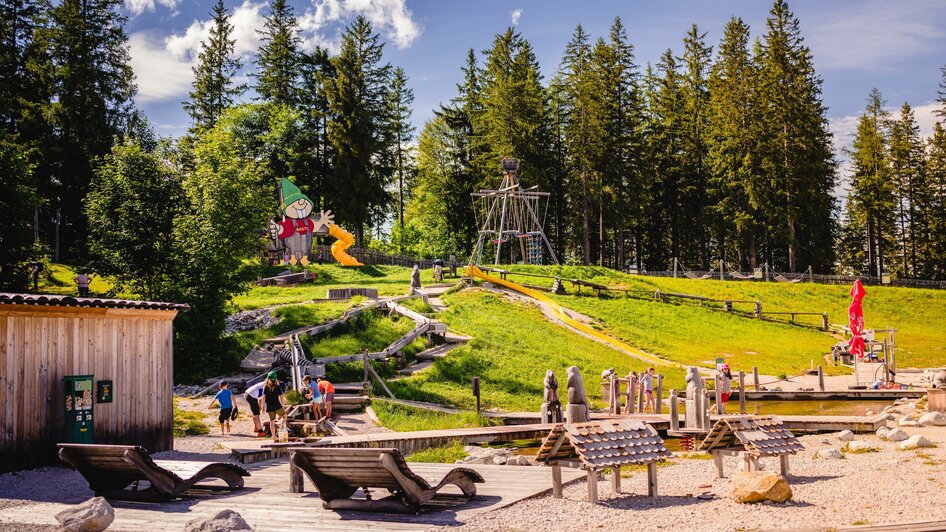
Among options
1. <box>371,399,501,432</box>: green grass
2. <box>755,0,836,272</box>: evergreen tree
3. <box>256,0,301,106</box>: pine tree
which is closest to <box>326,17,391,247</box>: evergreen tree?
<box>256,0,301,106</box>: pine tree

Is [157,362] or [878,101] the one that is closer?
[157,362]

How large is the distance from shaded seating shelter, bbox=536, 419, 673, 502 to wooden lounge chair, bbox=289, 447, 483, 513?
4.50ft

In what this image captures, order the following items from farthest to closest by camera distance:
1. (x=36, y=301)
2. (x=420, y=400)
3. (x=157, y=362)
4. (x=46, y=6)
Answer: (x=46, y=6), (x=420, y=400), (x=157, y=362), (x=36, y=301)

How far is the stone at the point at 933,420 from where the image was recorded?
19.3m

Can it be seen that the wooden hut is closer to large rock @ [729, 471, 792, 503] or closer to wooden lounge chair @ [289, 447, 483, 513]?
wooden lounge chair @ [289, 447, 483, 513]

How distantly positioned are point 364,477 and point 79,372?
858 cm

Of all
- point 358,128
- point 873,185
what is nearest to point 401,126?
point 358,128

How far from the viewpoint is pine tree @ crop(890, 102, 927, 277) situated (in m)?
A: 68.5

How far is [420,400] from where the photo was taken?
87.2 ft

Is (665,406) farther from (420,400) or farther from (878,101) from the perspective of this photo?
(878,101)

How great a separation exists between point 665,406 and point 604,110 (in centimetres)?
4000

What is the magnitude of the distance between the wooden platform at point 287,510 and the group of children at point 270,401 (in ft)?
20.3

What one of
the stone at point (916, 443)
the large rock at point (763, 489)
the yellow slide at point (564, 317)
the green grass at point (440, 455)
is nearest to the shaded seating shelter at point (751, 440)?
the large rock at point (763, 489)

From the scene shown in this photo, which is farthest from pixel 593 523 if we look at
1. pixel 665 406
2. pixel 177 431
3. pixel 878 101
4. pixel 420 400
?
pixel 878 101
